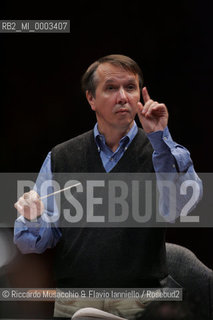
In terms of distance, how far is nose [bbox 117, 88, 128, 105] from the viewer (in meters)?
1.32

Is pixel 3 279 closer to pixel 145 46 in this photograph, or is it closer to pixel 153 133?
pixel 153 133

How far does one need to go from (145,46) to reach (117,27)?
0.38 feet

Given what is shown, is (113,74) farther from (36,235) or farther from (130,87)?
(36,235)

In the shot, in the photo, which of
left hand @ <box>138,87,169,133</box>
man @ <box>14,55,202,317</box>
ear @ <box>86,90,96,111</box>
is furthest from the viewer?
ear @ <box>86,90,96,111</box>

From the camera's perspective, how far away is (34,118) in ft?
4.86

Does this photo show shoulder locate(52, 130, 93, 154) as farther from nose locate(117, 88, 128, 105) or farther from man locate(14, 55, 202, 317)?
nose locate(117, 88, 128, 105)

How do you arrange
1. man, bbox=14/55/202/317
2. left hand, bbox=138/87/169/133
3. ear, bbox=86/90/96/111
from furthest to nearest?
ear, bbox=86/90/96/111 → man, bbox=14/55/202/317 → left hand, bbox=138/87/169/133

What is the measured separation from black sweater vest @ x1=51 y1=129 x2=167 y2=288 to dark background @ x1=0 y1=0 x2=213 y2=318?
108 millimetres

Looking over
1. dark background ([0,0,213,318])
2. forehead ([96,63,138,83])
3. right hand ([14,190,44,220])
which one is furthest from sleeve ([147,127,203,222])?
right hand ([14,190,44,220])

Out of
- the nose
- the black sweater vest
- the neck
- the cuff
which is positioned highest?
the nose

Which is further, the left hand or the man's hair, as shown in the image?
the man's hair

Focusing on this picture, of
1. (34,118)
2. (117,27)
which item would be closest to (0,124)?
(34,118)

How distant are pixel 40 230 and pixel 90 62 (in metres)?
0.56

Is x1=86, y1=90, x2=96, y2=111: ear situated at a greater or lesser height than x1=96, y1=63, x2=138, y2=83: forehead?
lesser
